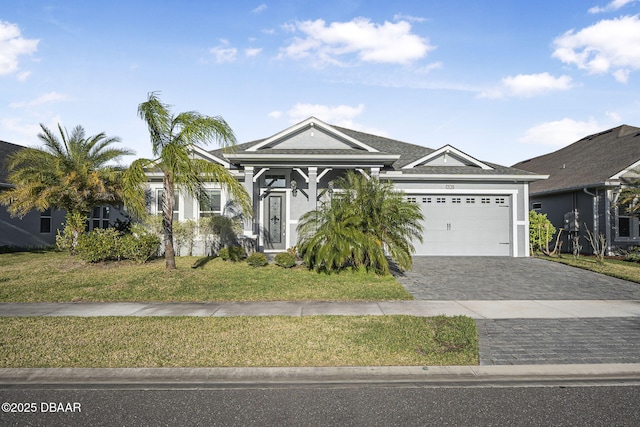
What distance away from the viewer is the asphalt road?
12.3ft

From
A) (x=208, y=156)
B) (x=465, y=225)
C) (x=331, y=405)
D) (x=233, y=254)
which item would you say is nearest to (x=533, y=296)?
(x=465, y=225)

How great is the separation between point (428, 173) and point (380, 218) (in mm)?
5679

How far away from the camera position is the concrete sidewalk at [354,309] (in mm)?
7590

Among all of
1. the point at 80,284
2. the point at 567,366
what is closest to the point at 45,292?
the point at 80,284

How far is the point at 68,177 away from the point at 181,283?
7.45m

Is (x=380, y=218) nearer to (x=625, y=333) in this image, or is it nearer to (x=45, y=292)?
(x=625, y=333)

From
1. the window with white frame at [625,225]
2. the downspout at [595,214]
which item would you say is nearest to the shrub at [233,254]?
the downspout at [595,214]

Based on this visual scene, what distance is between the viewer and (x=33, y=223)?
62.0ft

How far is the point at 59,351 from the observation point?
17.9 feet

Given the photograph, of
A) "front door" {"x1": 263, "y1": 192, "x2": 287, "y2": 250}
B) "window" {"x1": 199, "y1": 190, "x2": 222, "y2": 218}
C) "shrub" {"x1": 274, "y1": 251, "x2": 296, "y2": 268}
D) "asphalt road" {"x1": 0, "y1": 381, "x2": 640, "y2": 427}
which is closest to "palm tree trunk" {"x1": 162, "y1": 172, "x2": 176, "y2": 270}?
"shrub" {"x1": 274, "y1": 251, "x2": 296, "y2": 268}

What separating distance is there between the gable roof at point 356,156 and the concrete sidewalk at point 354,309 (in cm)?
649

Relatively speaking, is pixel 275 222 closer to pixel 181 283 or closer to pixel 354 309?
pixel 181 283

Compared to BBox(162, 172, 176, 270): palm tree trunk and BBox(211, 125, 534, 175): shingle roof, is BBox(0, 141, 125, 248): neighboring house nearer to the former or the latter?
BBox(162, 172, 176, 270): palm tree trunk

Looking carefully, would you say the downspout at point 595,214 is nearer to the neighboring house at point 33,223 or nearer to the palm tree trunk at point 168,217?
the palm tree trunk at point 168,217
